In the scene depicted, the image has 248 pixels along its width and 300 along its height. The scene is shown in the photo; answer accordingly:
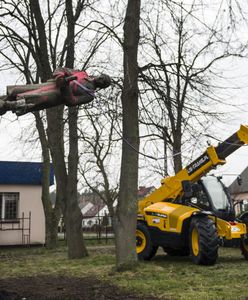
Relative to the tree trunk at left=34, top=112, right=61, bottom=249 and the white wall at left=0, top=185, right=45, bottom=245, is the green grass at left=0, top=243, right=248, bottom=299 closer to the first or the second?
the tree trunk at left=34, top=112, right=61, bottom=249

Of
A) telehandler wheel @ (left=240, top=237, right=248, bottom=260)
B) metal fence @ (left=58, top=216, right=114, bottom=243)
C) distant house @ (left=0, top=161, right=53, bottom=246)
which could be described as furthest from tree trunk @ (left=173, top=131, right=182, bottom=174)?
distant house @ (left=0, top=161, right=53, bottom=246)

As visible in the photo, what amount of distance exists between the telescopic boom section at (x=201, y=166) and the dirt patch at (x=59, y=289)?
4854 millimetres

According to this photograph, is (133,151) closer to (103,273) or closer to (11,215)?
(103,273)

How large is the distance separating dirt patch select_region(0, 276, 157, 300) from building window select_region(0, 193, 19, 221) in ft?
47.3

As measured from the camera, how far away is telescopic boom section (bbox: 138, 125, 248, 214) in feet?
42.8

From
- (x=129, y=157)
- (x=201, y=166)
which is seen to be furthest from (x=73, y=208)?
(x=129, y=157)

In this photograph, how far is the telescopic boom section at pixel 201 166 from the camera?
1305 centimetres

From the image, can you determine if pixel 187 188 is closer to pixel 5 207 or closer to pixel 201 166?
pixel 201 166

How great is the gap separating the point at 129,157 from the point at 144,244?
3475mm

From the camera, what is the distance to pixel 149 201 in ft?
51.2

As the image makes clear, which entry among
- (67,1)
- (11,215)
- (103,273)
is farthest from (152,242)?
(11,215)

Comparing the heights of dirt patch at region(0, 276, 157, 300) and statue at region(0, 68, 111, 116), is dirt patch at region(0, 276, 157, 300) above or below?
below

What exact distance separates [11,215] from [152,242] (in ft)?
41.9

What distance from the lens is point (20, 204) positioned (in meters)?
25.5
